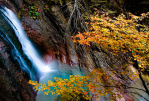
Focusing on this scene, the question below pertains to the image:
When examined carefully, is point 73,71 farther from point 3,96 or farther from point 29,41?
point 3,96

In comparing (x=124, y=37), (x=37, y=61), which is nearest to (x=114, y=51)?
(x=124, y=37)

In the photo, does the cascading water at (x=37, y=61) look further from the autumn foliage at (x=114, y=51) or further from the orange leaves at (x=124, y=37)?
the orange leaves at (x=124, y=37)

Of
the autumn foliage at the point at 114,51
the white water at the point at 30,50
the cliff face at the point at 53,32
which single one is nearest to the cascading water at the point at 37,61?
the white water at the point at 30,50

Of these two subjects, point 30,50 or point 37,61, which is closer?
point 30,50

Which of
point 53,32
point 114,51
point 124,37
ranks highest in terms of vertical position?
point 53,32

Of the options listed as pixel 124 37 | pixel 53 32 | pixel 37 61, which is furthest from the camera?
pixel 53 32

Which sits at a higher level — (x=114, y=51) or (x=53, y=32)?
(x=53, y=32)

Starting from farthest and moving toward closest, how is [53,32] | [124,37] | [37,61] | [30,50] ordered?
[53,32]
[37,61]
[30,50]
[124,37]

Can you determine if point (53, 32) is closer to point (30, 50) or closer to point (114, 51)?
point (30, 50)

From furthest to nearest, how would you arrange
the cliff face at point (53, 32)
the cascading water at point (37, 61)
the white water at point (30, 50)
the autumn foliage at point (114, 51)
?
1. the cliff face at point (53, 32)
2. the white water at point (30, 50)
3. the cascading water at point (37, 61)
4. the autumn foliage at point (114, 51)

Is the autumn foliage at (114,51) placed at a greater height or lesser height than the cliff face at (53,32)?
lesser

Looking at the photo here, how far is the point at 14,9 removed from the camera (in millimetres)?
4363

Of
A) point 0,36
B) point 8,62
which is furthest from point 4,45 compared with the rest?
point 8,62

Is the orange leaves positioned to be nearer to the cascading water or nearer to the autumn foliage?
the autumn foliage
